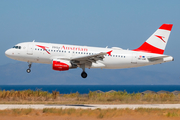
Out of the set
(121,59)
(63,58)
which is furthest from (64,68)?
(121,59)

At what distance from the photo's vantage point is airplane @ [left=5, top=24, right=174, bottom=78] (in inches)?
1491

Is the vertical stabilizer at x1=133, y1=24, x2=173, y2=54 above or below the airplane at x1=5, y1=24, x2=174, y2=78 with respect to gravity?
above

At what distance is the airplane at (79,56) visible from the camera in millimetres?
37875

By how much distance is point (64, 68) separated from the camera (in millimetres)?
37469

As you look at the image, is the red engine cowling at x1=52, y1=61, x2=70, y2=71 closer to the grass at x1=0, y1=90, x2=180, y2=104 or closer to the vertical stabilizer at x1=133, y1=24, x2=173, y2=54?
the grass at x1=0, y1=90, x2=180, y2=104

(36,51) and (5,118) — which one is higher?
(36,51)

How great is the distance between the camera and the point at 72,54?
127 feet

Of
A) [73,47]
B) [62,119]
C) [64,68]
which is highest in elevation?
[73,47]

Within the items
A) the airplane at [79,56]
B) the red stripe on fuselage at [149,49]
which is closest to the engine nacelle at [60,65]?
the airplane at [79,56]

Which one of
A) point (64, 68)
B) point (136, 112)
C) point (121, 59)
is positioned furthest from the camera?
point (121, 59)

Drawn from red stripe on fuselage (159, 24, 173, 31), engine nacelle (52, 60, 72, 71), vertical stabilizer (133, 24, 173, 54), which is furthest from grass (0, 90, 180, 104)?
red stripe on fuselage (159, 24, 173, 31)

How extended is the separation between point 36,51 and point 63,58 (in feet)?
11.0

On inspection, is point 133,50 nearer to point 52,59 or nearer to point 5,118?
point 52,59

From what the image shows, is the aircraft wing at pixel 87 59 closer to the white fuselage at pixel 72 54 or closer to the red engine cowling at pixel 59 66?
the white fuselage at pixel 72 54
